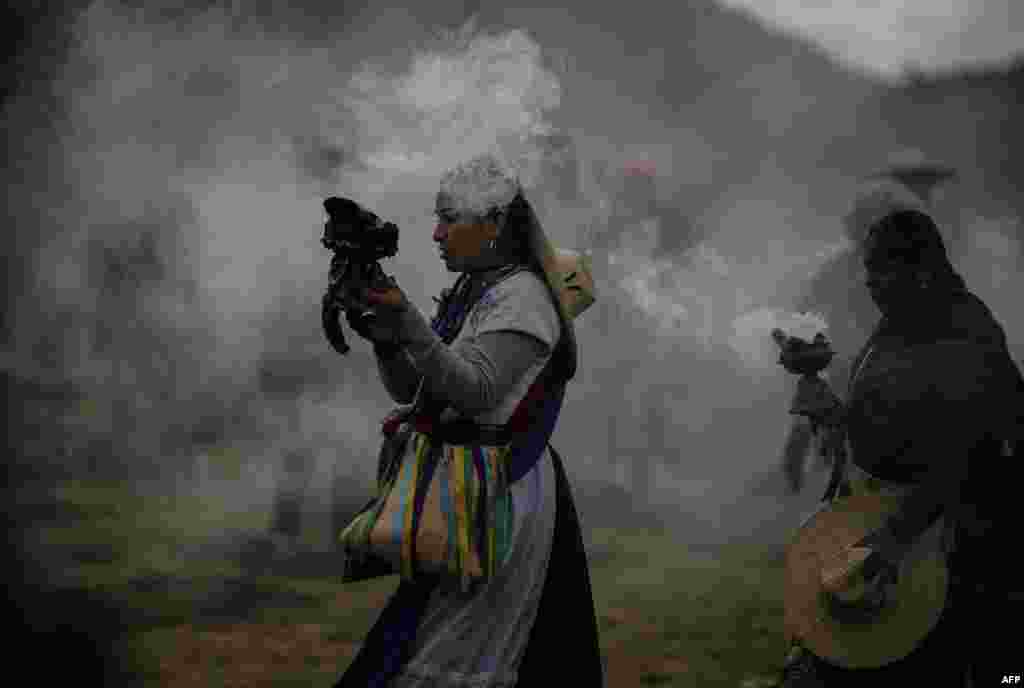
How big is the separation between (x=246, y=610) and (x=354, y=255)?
297cm

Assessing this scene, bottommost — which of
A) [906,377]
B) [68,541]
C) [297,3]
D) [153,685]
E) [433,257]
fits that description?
[153,685]

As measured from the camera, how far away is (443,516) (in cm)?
199

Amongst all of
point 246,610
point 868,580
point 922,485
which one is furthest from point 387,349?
point 246,610

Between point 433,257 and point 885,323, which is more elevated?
point 433,257

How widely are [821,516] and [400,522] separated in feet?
5.30

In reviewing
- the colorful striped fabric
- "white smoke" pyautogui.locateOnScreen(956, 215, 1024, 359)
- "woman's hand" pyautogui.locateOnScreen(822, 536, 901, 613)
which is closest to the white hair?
the colorful striped fabric

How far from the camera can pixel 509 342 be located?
2.09 m

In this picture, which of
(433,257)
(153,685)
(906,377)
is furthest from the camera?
(433,257)

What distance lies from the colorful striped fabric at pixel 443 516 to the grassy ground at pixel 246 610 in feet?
7.17

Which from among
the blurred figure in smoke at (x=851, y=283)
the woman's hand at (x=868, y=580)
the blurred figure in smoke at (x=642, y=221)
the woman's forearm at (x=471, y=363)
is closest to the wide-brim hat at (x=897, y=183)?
the blurred figure in smoke at (x=851, y=283)

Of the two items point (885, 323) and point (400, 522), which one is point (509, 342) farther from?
point (885, 323)

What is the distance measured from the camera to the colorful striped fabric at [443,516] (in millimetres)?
1960

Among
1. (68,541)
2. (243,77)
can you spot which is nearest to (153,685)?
(68,541)

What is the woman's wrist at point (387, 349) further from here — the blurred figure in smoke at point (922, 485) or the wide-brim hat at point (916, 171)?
the wide-brim hat at point (916, 171)
